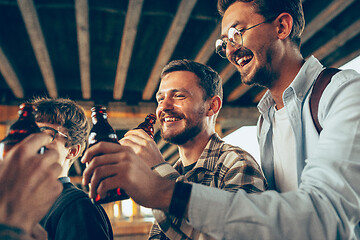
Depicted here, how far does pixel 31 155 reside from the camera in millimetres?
717

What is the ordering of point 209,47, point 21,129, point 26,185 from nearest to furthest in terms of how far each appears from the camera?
point 26,185, point 21,129, point 209,47

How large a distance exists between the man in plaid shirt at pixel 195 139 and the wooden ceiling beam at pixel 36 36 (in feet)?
6.33

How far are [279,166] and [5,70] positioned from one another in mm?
4234

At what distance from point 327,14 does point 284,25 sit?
224cm

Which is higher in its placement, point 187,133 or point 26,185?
point 187,133

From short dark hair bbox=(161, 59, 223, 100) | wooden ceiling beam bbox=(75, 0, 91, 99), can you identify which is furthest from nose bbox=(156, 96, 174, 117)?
wooden ceiling beam bbox=(75, 0, 91, 99)

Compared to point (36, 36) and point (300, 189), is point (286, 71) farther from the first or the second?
point (36, 36)

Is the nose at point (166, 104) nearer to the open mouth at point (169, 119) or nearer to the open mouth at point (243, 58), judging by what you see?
the open mouth at point (169, 119)

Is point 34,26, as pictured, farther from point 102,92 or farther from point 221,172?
point 221,172

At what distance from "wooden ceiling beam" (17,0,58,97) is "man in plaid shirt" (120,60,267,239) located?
6.33 ft

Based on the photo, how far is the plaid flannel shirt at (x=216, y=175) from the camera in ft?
3.92

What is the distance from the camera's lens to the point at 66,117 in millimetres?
1967

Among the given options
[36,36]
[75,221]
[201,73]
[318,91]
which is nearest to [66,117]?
[75,221]

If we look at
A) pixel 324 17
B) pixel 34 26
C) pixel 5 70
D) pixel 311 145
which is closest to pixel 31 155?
pixel 311 145
